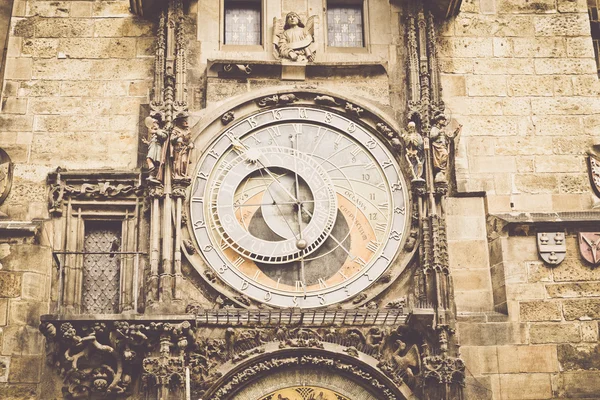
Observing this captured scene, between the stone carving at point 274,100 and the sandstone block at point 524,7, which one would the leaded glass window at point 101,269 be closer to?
the stone carving at point 274,100

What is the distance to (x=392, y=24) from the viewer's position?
16.5 m

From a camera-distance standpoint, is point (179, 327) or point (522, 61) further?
point (522, 61)

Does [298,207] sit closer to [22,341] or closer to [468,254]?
[468,254]

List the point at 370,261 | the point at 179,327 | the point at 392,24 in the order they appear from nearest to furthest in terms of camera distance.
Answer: the point at 179,327 → the point at 370,261 → the point at 392,24

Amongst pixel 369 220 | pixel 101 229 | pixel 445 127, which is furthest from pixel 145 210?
pixel 445 127

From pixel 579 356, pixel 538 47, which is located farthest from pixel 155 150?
pixel 579 356

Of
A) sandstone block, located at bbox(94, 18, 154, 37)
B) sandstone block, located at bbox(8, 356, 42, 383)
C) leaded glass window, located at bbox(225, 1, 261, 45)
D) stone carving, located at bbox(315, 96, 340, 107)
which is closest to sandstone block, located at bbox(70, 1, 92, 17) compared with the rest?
sandstone block, located at bbox(94, 18, 154, 37)

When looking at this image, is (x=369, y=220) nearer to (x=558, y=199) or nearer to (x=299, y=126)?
(x=299, y=126)

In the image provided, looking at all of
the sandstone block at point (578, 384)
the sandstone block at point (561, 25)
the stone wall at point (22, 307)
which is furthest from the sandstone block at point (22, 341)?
the sandstone block at point (561, 25)

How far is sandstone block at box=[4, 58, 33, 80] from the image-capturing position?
1611 centimetres

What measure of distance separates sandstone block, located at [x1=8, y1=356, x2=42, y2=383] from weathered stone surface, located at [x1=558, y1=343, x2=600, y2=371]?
624 centimetres

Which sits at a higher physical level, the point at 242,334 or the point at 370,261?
the point at 370,261

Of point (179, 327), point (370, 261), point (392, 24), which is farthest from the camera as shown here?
point (392, 24)

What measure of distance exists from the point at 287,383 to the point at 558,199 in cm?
426
